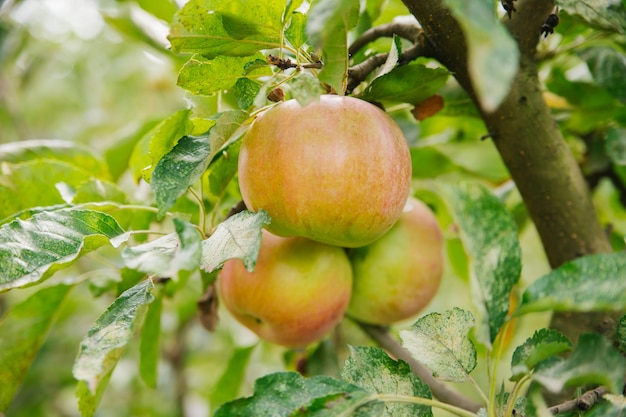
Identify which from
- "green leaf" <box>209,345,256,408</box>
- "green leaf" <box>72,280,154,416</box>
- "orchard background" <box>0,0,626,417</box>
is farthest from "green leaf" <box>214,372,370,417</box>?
"green leaf" <box>209,345,256,408</box>

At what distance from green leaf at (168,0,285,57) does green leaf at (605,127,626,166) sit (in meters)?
0.48

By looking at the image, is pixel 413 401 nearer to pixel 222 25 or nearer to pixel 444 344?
pixel 444 344

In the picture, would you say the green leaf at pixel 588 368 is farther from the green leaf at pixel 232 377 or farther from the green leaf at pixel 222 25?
the green leaf at pixel 232 377

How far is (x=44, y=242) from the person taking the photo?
54cm

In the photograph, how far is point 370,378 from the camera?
0.56 m

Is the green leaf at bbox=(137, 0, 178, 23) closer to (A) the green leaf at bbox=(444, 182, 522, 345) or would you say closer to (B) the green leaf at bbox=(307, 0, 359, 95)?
(B) the green leaf at bbox=(307, 0, 359, 95)

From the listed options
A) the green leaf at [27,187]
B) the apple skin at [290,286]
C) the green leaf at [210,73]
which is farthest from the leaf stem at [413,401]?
the green leaf at [27,187]

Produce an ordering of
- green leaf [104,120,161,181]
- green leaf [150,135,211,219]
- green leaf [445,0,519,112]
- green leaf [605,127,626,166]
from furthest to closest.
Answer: green leaf [104,120,161,181]
green leaf [605,127,626,166]
green leaf [150,135,211,219]
green leaf [445,0,519,112]

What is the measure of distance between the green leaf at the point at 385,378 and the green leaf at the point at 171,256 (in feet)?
0.65

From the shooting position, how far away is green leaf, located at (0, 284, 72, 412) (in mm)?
793

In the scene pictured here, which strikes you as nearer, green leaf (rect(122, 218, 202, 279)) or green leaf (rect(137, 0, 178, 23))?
green leaf (rect(122, 218, 202, 279))

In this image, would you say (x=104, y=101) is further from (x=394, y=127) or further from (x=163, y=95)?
(x=394, y=127)

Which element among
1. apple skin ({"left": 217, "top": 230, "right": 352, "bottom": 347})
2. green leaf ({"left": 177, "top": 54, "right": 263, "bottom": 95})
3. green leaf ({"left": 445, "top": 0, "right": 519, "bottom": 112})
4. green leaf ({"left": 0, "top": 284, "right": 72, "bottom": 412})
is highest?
green leaf ({"left": 445, "top": 0, "right": 519, "bottom": 112})

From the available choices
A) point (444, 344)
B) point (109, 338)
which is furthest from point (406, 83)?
point (109, 338)
